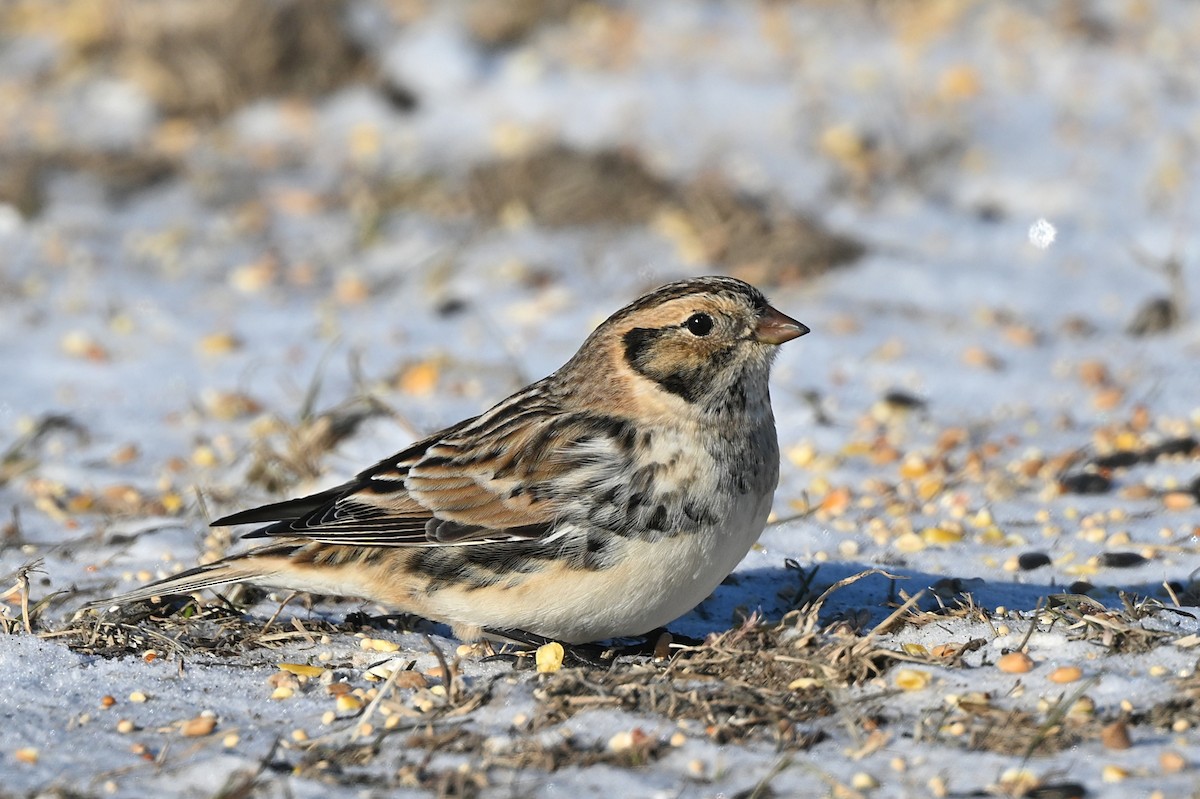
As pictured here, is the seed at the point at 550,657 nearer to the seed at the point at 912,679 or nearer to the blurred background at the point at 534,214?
the seed at the point at 912,679

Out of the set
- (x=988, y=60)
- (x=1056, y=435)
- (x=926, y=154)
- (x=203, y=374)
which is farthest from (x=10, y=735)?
(x=988, y=60)

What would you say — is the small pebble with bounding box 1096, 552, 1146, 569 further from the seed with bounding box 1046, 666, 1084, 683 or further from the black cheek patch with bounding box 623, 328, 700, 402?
the black cheek patch with bounding box 623, 328, 700, 402

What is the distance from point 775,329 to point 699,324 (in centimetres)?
22

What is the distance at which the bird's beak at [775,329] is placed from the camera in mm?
4598

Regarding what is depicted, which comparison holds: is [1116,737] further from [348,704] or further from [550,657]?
[348,704]

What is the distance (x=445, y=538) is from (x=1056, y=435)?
3184 mm

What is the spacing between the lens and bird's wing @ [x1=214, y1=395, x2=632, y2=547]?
14.5 ft

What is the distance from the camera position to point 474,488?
15.0ft

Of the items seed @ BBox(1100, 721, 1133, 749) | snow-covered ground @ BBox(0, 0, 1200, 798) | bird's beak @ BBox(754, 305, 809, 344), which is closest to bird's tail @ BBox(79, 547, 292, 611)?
snow-covered ground @ BBox(0, 0, 1200, 798)

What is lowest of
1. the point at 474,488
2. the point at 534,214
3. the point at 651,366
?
the point at 474,488

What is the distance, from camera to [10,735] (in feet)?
12.8

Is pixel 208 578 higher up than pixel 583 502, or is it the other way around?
pixel 583 502

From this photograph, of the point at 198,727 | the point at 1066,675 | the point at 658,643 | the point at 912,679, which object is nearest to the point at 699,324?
the point at 658,643

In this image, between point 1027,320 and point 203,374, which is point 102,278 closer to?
point 203,374
